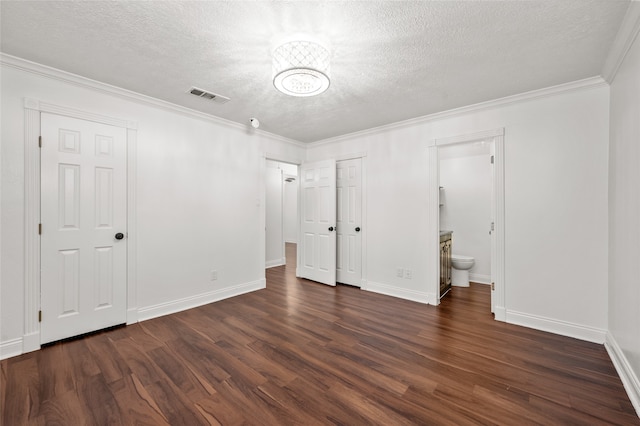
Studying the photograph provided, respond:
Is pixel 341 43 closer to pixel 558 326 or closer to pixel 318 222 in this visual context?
pixel 318 222

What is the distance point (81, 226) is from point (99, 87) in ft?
4.79

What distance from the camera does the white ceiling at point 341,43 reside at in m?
1.78

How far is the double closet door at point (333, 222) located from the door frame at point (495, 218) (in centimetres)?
118

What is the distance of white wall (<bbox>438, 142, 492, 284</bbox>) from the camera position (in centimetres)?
486

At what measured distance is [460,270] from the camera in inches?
181

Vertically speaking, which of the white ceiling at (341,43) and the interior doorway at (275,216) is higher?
the white ceiling at (341,43)

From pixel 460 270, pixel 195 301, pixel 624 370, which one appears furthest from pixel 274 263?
pixel 624 370

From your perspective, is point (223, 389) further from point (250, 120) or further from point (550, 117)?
point (550, 117)

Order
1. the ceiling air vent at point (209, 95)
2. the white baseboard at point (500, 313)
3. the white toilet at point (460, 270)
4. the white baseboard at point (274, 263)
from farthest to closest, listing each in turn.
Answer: the white baseboard at point (274, 263) → the white toilet at point (460, 270) → the white baseboard at point (500, 313) → the ceiling air vent at point (209, 95)

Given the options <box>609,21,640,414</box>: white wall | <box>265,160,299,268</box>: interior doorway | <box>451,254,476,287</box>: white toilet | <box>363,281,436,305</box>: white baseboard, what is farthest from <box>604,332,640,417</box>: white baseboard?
<box>265,160,299,268</box>: interior doorway

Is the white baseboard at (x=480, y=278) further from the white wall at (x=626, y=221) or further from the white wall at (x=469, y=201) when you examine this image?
the white wall at (x=626, y=221)

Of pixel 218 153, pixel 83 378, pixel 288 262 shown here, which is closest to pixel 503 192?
pixel 218 153

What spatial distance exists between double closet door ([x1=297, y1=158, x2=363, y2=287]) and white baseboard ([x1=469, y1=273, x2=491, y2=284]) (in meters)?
2.15

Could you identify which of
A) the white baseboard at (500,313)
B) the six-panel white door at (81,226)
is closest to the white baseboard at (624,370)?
the white baseboard at (500,313)
